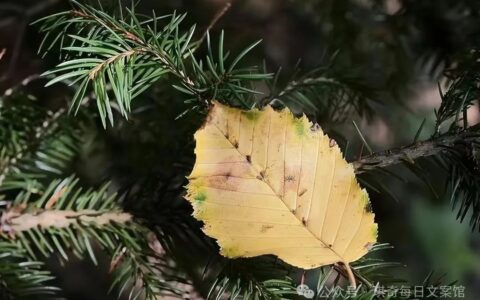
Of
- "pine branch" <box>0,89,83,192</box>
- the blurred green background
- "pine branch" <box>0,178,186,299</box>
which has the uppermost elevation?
the blurred green background

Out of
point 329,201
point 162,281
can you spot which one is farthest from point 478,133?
point 162,281

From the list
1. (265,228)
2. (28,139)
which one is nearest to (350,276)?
(265,228)

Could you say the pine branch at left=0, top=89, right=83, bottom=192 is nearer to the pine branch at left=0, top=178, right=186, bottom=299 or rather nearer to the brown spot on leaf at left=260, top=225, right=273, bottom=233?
the pine branch at left=0, top=178, right=186, bottom=299

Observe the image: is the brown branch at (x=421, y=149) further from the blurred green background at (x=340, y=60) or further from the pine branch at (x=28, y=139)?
the pine branch at (x=28, y=139)

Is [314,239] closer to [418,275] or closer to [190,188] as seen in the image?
[190,188]

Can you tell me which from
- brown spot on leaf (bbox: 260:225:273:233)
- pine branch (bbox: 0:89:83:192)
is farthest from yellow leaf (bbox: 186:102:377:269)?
pine branch (bbox: 0:89:83:192)

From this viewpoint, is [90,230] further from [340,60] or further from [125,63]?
[340,60]
